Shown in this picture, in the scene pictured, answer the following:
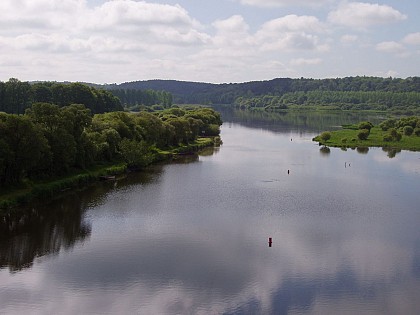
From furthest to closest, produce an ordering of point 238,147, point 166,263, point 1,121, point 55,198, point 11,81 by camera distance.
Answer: point 11,81 → point 238,147 → point 55,198 → point 1,121 → point 166,263

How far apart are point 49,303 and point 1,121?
26.5 m

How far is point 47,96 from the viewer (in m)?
117

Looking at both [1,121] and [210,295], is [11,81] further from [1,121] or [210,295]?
[210,295]

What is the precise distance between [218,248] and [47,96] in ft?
293

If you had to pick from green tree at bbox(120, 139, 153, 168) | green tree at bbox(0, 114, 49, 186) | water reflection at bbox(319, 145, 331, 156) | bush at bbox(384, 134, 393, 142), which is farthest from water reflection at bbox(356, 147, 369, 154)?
green tree at bbox(0, 114, 49, 186)

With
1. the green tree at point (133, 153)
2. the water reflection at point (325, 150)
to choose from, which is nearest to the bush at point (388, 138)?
the water reflection at point (325, 150)

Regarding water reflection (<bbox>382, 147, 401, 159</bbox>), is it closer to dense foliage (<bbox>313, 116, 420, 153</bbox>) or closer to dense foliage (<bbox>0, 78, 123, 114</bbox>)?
dense foliage (<bbox>313, 116, 420, 153</bbox>)

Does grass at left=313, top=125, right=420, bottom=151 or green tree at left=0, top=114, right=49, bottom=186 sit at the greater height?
green tree at left=0, top=114, right=49, bottom=186

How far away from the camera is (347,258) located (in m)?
38.3

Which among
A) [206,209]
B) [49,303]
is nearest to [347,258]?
[206,209]

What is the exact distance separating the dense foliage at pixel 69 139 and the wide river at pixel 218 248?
473 centimetres

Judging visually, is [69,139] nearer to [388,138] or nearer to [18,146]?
[18,146]

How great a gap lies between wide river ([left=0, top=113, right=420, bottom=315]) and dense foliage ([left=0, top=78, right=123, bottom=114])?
56.1 m

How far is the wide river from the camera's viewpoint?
3075 centimetres
